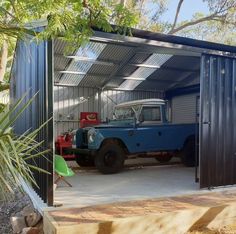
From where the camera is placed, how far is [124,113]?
31.0 ft

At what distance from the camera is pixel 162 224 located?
13.9ft

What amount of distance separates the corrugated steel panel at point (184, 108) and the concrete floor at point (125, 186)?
3873mm

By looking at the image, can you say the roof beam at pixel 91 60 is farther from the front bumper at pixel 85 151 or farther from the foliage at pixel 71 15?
the foliage at pixel 71 15

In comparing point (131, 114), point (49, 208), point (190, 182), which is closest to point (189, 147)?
point (131, 114)

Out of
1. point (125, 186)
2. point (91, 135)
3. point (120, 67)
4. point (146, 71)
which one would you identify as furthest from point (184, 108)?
point (125, 186)

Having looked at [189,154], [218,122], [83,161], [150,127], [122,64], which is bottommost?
[83,161]

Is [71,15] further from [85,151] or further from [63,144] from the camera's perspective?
[63,144]

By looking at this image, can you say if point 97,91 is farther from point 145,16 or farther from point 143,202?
point 143,202

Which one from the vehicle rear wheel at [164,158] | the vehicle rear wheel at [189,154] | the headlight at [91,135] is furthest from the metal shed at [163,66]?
the vehicle rear wheel at [164,158]

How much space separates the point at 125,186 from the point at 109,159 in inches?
73.1

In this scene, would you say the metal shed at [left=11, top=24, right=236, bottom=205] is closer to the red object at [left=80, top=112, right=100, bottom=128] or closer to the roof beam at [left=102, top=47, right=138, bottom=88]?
the roof beam at [left=102, top=47, right=138, bottom=88]

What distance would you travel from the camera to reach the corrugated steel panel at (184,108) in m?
12.2

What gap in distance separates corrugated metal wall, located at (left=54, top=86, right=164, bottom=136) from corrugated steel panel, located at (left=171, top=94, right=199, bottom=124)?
117 centimetres

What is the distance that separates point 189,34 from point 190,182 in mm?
12807
